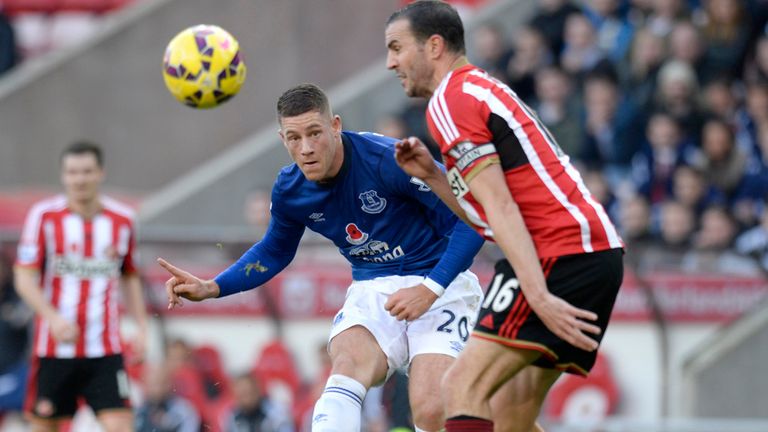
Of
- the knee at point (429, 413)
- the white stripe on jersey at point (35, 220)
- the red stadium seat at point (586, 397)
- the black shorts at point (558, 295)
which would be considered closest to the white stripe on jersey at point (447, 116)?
the black shorts at point (558, 295)

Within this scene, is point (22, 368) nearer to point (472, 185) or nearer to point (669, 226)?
point (669, 226)

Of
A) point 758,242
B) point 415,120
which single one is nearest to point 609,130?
point 415,120

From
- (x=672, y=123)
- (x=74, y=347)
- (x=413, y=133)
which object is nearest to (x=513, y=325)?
(x=74, y=347)

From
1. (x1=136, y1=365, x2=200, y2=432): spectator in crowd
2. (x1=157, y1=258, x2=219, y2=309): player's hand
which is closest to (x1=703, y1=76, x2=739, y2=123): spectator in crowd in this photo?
(x1=136, y1=365, x2=200, y2=432): spectator in crowd

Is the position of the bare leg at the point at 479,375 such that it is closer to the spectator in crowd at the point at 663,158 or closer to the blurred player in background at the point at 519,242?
the blurred player in background at the point at 519,242

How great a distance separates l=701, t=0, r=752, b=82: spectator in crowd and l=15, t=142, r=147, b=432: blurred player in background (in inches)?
235

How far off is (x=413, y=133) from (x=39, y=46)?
25.1 ft

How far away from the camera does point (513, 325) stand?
573 centimetres

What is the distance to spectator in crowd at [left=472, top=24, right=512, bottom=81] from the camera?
13648 millimetres

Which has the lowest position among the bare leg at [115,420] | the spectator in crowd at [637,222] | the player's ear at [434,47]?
the bare leg at [115,420]

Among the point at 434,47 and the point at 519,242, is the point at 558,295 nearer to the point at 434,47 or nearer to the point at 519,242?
the point at 519,242

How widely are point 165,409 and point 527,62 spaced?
4.90 meters

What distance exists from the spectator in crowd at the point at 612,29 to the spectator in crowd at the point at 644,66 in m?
0.17

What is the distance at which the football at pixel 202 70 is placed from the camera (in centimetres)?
762
